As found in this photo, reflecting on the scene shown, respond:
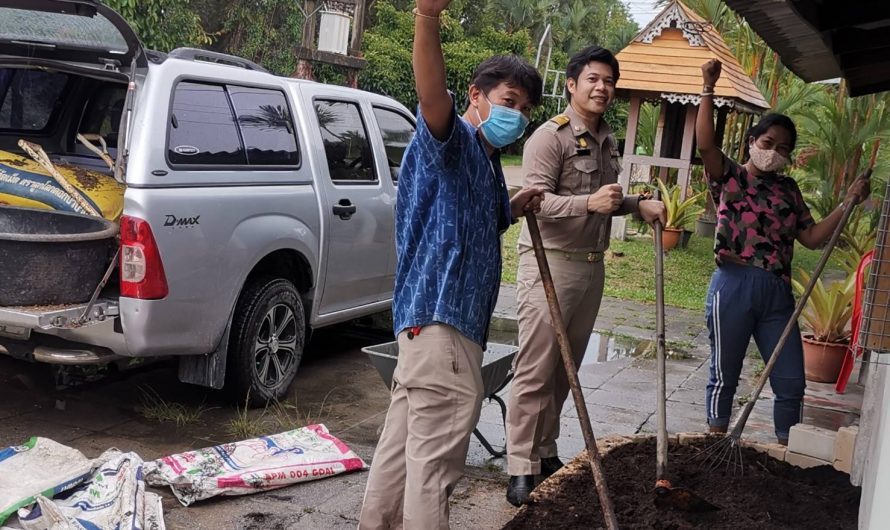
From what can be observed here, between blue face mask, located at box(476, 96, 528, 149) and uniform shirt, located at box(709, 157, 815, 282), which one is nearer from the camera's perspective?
blue face mask, located at box(476, 96, 528, 149)

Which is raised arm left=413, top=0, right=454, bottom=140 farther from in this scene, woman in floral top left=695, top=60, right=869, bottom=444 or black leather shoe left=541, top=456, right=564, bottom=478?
black leather shoe left=541, top=456, right=564, bottom=478

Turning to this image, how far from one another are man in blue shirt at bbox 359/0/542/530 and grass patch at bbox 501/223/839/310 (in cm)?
779

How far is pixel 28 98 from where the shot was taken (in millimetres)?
6094

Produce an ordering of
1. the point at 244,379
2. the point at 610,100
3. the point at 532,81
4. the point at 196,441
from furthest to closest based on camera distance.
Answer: the point at 244,379
the point at 196,441
the point at 610,100
the point at 532,81

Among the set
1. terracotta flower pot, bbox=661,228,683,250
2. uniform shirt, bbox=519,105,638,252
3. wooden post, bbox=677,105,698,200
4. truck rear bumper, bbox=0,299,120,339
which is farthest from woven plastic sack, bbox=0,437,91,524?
terracotta flower pot, bbox=661,228,683,250

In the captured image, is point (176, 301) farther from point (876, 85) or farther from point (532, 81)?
point (876, 85)

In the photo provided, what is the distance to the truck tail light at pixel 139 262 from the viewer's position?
4.60m

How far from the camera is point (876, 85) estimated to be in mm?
5387

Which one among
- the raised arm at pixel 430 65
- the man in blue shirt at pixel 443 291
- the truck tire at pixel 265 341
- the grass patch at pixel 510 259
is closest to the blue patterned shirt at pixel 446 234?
the man in blue shirt at pixel 443 291

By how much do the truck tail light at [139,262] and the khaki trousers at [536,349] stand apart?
74.9 inches

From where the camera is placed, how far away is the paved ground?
13.9 feet

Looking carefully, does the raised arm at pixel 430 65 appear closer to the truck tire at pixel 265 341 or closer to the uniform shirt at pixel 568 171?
the uniform shirt at pixel 568 171

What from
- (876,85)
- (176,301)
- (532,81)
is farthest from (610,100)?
(176,301)

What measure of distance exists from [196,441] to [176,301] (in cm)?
82
